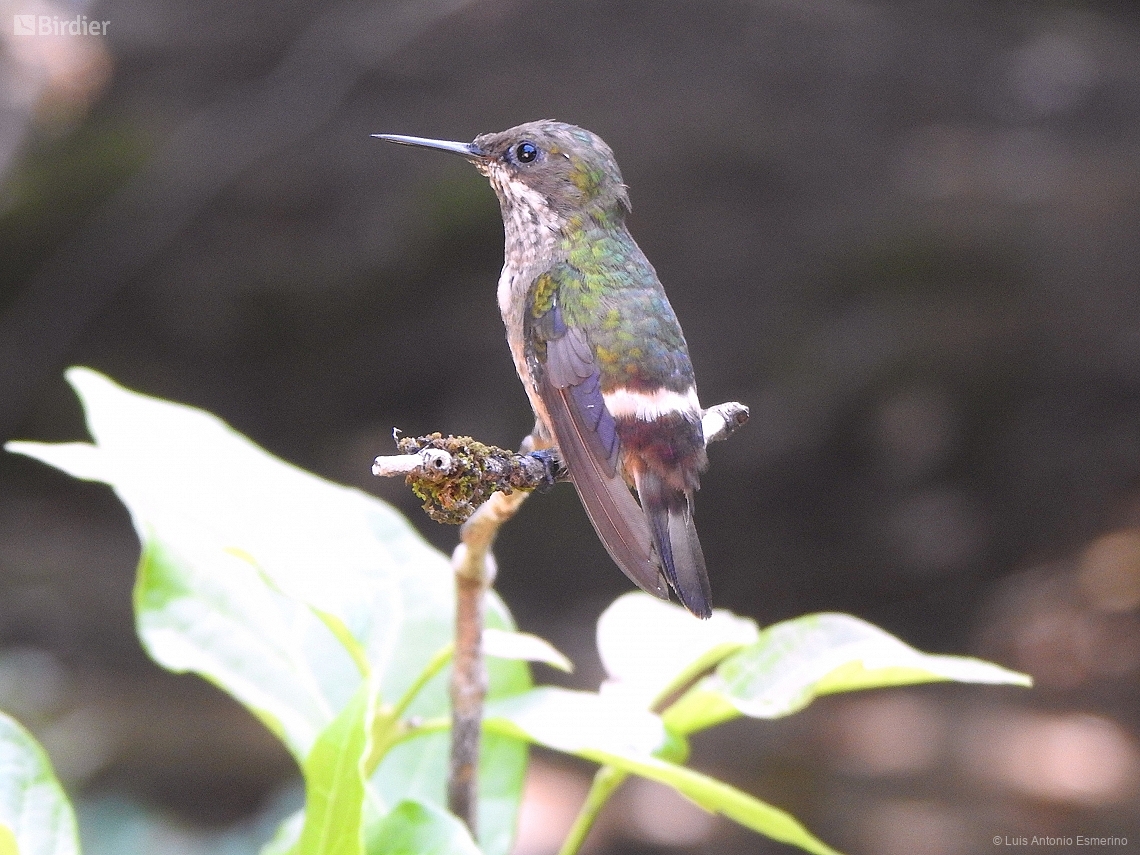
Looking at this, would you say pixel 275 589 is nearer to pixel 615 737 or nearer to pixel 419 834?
pixel 419 834

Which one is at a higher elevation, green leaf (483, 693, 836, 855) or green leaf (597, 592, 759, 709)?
green leaf (597, 592, 759, 709)

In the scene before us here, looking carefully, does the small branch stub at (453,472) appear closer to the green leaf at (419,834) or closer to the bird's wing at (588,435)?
the bird's wing at (588,435)

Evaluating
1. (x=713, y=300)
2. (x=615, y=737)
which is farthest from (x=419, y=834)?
(x=713, y=300)

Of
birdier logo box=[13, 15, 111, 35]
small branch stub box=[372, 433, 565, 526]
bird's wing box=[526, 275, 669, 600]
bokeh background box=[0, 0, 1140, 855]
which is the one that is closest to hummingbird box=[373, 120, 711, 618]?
bird's wing box=[526, 275, 669, 600]

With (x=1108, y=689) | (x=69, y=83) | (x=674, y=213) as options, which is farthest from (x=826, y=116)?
(x=69, y=83)

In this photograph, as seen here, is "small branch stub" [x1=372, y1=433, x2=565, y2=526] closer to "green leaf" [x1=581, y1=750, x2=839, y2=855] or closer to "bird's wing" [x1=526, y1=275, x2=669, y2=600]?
"bird's wing" [x1=526, y1=275, x2=669, y2=600]

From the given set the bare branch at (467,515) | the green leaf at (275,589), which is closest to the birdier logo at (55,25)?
the green leaf at (275,589)

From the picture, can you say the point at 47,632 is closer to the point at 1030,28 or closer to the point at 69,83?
the point at 69,83
